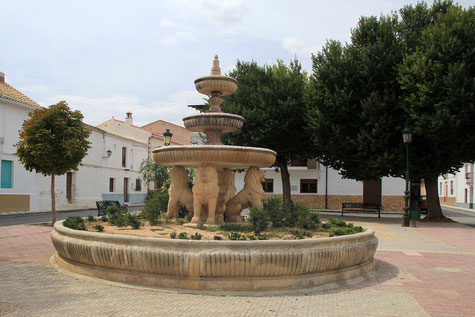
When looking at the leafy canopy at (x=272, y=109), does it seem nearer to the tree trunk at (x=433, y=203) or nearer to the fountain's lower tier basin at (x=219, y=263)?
the tree trunk at (x=433, y=203)

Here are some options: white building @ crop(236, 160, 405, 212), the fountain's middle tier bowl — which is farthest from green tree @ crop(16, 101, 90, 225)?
white building @ crop(236, 160, 405, 212)

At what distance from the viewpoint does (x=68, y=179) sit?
94.9 feet

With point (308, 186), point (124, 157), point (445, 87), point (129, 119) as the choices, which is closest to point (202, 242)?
point (445, 87)

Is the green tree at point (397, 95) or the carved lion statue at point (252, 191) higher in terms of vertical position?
the green tree at point (397, 95)

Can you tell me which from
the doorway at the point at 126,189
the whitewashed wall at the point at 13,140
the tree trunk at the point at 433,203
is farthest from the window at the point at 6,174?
the tree trunk at the point at 433,203

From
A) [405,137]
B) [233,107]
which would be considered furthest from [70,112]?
[405,137]

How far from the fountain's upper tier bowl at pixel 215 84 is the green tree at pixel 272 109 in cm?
1231

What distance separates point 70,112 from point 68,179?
14.9m

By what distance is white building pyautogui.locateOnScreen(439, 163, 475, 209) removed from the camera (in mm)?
37819

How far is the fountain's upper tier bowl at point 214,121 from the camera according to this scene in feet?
32.2

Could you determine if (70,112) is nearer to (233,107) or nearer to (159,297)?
(233,107)

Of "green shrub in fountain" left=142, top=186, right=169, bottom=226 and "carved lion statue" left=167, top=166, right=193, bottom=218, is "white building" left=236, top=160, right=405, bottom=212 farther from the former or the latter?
"carved lion statue" left=167, top=166, right=193, bottom=218

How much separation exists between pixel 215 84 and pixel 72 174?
22.0 metres

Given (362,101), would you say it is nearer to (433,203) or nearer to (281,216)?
(433,203)
